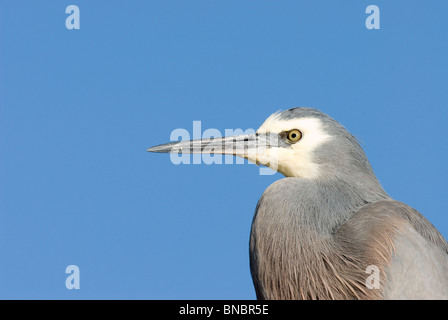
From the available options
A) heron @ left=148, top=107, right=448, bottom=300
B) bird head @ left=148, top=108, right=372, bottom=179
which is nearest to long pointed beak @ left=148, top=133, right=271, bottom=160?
bird head @ left=148, top=108, right=372, bottom=179

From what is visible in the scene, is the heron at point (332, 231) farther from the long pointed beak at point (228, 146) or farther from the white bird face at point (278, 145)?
the long pointed beak at point (228, 146)

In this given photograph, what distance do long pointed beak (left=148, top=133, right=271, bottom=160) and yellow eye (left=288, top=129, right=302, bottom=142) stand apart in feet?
0.72

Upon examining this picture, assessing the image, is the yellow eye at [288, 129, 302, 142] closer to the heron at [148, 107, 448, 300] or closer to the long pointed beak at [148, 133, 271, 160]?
the heron at [148, 107, 448, 300]

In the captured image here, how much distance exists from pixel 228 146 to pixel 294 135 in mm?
541

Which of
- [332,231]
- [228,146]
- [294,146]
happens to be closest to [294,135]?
[294,146]

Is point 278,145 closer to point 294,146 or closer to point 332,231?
point 294,146

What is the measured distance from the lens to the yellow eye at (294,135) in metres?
5.16

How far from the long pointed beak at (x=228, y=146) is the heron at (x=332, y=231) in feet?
0.47

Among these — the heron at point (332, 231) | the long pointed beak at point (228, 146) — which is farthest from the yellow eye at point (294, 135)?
the long pointed beak at point (228, 146)

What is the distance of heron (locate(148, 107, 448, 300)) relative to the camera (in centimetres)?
444

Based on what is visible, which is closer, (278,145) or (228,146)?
(278,145)

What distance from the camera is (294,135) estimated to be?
519 centimetres

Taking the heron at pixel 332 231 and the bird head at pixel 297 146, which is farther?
the bird head at pixel 297 146
